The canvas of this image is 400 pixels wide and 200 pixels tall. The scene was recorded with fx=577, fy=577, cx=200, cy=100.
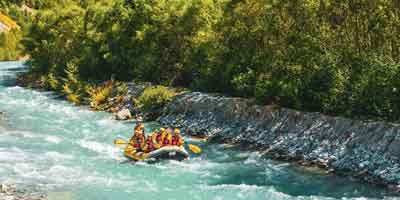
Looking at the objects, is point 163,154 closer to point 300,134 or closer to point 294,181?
point 300,134

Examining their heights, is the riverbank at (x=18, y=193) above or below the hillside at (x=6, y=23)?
below

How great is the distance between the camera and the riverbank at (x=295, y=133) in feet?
65.2

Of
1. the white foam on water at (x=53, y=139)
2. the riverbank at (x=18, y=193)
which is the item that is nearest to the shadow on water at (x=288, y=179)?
the riverbank at (x=18, y=193)

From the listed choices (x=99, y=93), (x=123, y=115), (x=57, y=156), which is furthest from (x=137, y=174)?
(x=99, y=93)

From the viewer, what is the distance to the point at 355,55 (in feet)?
79.0

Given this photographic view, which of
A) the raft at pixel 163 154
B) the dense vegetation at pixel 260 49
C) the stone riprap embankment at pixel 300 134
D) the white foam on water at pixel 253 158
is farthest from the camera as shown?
the raft at pixel 163 154

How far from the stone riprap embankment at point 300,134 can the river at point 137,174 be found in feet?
2.58

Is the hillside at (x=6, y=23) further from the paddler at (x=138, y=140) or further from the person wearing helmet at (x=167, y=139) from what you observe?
the person wearing helmet at (x=167, y=139)

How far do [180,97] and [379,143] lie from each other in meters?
15.1

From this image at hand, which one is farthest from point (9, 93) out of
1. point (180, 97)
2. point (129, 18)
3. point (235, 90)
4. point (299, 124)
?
point (299, 124)

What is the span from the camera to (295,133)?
23906 mm

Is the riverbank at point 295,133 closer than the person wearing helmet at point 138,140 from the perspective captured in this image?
Yes

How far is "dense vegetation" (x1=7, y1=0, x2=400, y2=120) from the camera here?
76.1 feet

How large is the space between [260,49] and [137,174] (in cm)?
1099
